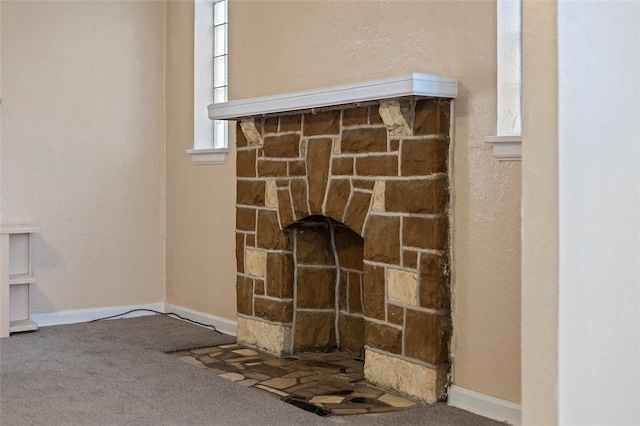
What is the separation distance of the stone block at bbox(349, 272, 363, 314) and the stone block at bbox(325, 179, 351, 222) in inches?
19.1

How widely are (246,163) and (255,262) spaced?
592 millimetres

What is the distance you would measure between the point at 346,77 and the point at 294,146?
469 millimetres

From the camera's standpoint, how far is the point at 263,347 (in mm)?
4570

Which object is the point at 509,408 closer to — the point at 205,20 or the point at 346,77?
the point at 346,77

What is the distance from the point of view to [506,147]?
10.7ft

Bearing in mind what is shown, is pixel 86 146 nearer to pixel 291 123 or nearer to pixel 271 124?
pixel 271 124

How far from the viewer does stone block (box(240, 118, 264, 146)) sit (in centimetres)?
453

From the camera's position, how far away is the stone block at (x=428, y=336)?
3.47 meters

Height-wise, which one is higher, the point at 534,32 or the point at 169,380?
the point at 534,32

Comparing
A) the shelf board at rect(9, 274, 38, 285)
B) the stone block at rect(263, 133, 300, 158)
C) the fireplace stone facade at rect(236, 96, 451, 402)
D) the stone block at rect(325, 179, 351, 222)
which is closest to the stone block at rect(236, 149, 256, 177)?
the fireplace stone facade at rect(236, 96, 451, 402)

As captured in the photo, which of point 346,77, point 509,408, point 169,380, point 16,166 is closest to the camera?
point 509,408

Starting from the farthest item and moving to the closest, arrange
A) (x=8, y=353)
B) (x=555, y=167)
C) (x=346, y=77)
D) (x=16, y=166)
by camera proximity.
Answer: (x=16, y=166) < (x=8, y=353) < (x=346, y=77) < (x=555, y=167)

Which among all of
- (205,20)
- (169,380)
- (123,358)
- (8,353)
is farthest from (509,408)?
(205,20)

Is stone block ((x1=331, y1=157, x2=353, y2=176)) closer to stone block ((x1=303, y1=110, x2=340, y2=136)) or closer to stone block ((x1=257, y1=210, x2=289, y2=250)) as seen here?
stone block ((x1=303, y1=110, x2=340, y2=136))
